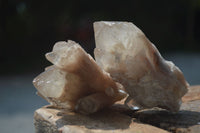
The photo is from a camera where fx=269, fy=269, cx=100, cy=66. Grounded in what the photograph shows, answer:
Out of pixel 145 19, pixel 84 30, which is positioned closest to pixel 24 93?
pixel 84 30

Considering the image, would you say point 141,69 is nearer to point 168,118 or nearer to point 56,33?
point 168,118

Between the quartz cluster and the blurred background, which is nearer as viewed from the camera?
the quartz cluster

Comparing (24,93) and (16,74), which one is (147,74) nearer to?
(24,93)

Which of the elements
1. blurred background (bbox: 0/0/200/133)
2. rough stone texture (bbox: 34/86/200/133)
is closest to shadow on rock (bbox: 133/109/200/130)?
rough stone texture (bbox: 34/86/200/133)

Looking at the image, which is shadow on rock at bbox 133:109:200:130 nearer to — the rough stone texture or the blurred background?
the rough stone texture

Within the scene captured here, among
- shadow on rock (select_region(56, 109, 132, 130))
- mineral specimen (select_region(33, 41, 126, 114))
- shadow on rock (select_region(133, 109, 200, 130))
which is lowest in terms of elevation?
shadow on rock (select_region(133, 109, 200, 130))

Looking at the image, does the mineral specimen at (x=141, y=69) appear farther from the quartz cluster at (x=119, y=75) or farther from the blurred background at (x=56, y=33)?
the blurred background at (x=56, y=33)
